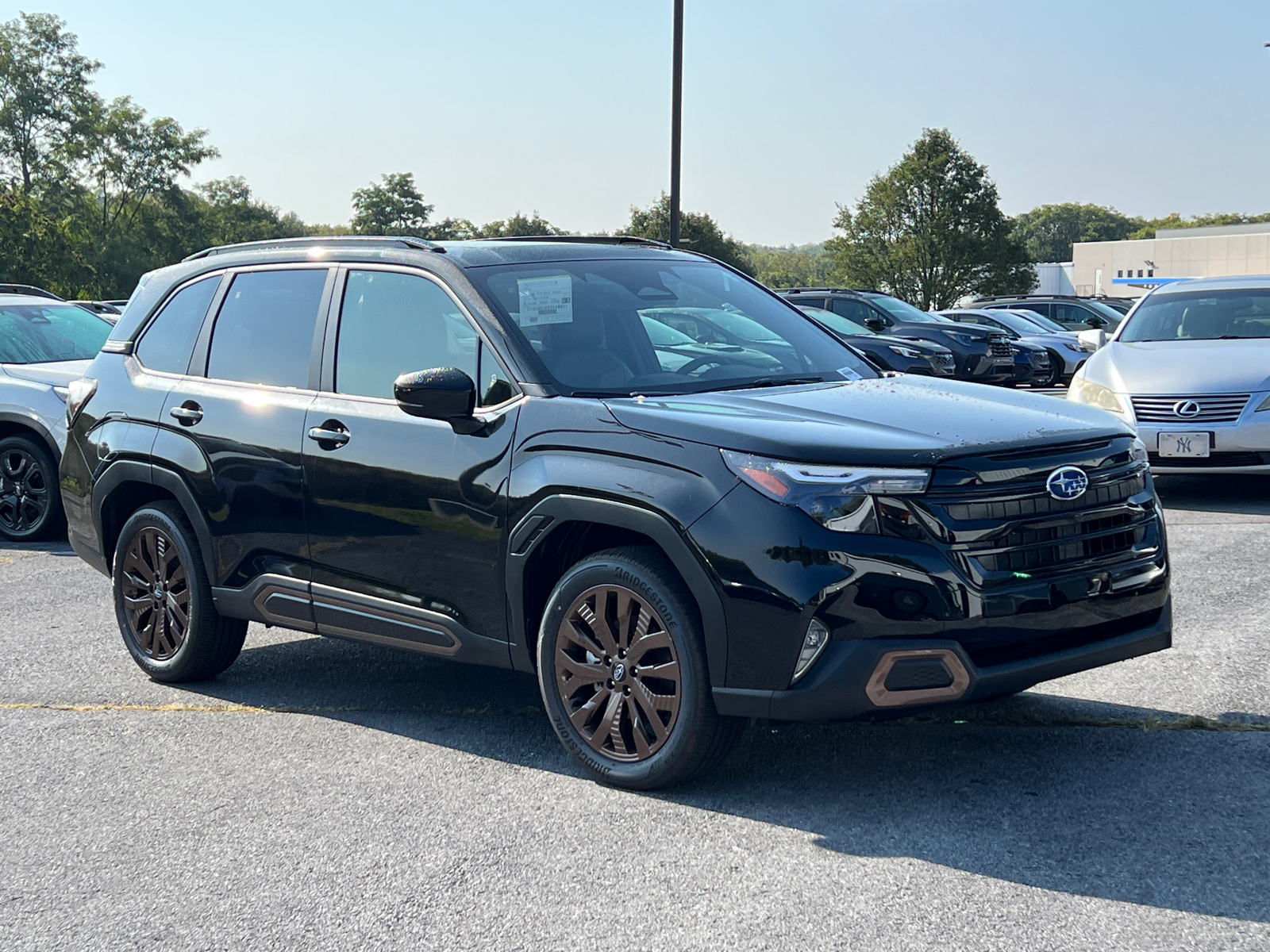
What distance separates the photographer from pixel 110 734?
17.7ft

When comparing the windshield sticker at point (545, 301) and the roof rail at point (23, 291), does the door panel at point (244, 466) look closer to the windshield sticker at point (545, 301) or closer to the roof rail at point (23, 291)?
the windshield sticker at point (545, 301)

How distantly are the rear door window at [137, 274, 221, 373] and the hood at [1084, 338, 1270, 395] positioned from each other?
6.99 metres

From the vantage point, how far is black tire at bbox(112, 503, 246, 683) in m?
5.93

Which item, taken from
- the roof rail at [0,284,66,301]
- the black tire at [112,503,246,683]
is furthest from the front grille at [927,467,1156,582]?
the roof rail at [0,284,66,301]

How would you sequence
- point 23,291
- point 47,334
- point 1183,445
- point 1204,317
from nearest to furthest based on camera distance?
point 1183,445
point 47,334
point 1204,317
point 23,291

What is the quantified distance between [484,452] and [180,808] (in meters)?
1.51

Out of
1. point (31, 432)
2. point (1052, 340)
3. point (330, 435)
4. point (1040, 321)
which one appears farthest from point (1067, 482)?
point (1040, 321)

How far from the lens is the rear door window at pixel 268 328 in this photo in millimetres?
5582

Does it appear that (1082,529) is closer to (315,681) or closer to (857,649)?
(857,649)

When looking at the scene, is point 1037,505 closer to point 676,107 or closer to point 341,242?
point 341,242

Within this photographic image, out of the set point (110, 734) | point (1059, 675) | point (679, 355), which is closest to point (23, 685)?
point (110, 734)

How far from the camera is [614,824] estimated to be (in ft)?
13.7

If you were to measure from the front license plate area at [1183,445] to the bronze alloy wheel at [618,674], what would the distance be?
22.4ft

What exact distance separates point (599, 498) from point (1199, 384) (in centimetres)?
718
